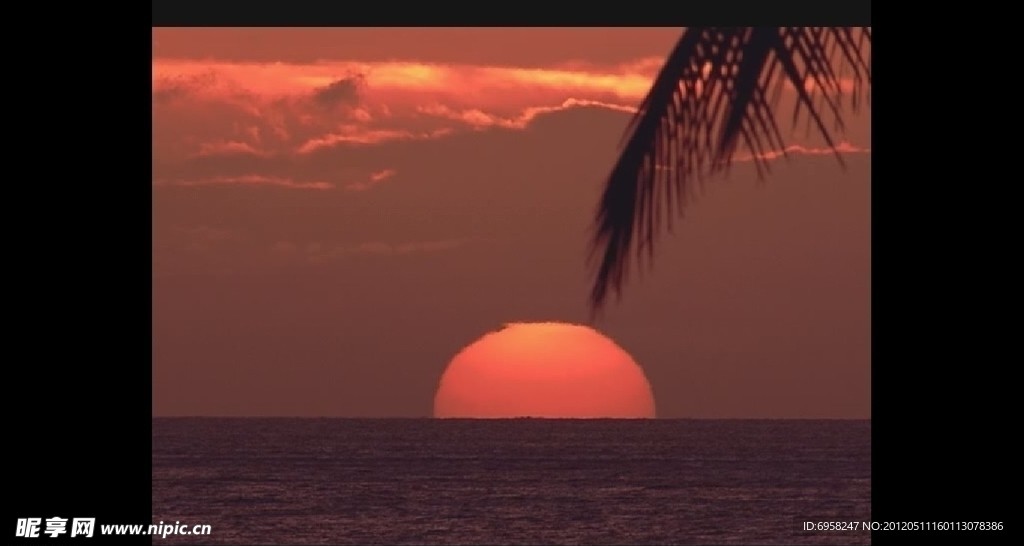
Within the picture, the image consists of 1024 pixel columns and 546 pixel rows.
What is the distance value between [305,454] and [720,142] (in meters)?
113

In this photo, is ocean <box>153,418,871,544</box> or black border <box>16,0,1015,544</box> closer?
black border <box>16,0,1015,544</box>

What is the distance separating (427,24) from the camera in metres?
9.55

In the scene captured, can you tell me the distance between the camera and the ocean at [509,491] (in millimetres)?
57875

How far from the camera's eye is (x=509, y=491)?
7956 centimetres

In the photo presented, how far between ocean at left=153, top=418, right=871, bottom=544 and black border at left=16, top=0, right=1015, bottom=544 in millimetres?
44159

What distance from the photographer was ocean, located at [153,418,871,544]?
190 ft

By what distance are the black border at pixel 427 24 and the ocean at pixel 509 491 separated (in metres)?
44.2

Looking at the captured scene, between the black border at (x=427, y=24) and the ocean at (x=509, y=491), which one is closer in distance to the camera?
the black border at (x=427, y=24)

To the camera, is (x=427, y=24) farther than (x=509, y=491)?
No

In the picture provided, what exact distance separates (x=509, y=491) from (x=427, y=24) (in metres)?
71.2

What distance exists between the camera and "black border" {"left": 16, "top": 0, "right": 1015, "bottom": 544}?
8.54 m
